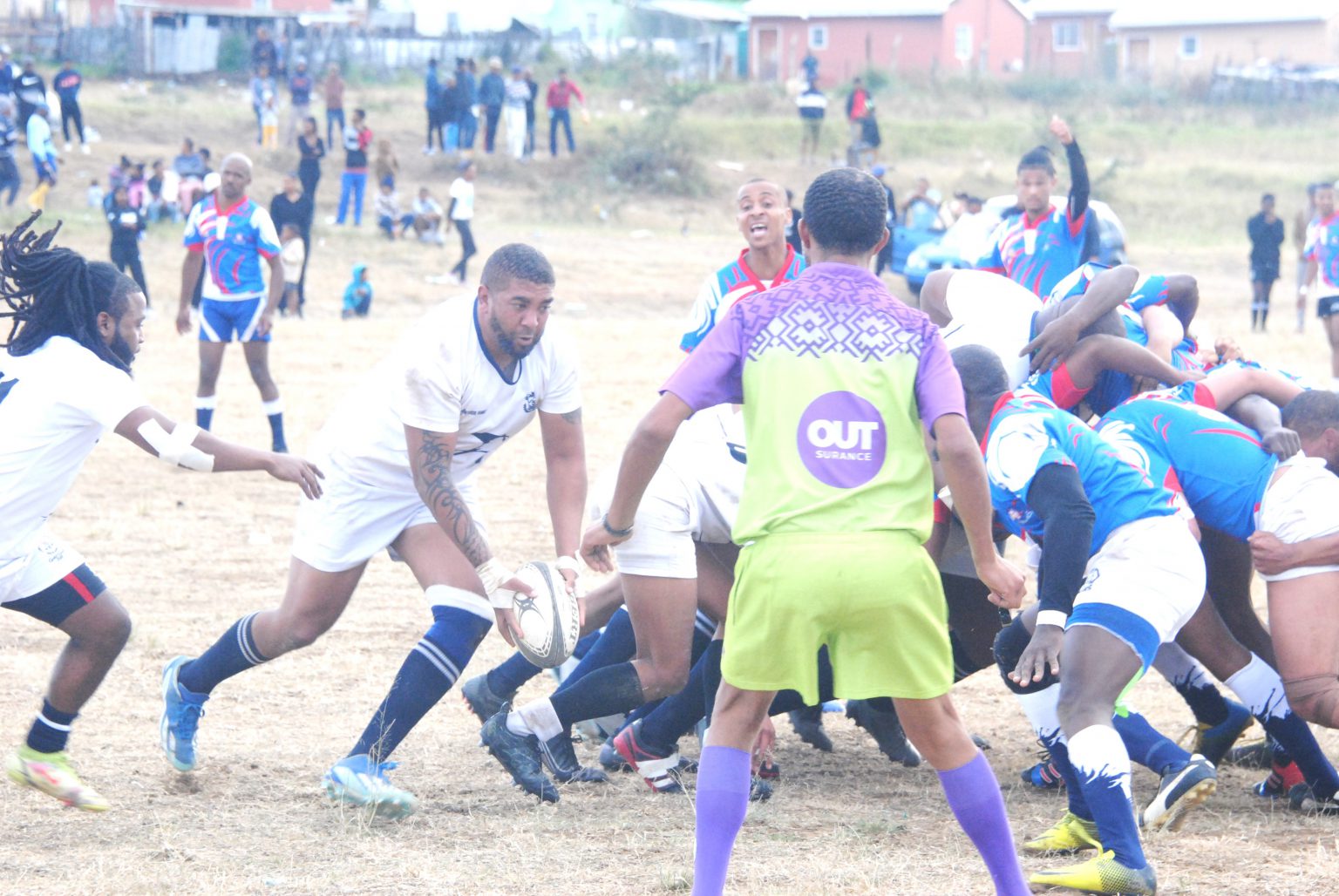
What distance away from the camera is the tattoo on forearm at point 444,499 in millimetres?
4742

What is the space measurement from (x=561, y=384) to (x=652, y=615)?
0.83 metres

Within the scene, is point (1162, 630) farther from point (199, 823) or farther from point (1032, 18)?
point (1032, 18)

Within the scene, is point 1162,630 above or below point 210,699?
above

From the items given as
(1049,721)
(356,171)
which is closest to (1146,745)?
(1049,721)

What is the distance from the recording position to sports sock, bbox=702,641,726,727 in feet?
17.0

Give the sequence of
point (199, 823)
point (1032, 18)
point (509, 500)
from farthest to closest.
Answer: point (1032, 18) < point (509, 500) < point (199, 823)

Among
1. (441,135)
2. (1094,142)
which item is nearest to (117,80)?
(441,135)

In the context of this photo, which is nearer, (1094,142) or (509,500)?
(509,500)

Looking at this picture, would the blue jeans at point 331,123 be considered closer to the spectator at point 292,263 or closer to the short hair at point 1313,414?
the spectator at point 292,263

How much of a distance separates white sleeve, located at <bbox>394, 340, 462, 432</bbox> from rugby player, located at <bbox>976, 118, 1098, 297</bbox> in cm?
386

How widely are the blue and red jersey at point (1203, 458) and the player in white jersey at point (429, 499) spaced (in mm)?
1873

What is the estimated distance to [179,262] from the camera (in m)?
22.1

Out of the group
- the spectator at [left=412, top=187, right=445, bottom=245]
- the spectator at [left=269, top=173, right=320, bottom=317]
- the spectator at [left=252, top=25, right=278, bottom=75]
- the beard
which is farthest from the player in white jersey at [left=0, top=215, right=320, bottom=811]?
the spectator at [left=252, top=25, right=278, bottom=75]

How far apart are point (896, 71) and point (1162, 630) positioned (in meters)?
49.3
